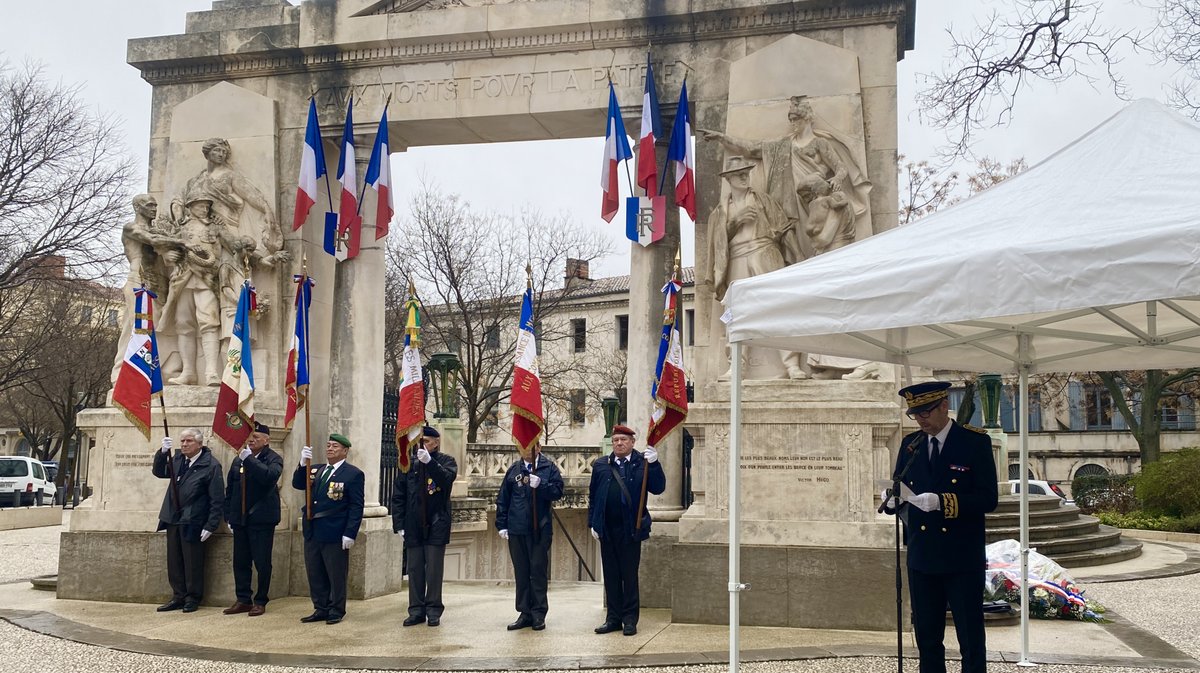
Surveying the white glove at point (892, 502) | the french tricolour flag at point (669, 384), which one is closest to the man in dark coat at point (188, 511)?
the french tricolour flag at point (669, 384)

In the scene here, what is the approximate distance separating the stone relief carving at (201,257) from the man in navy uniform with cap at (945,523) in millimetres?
8206

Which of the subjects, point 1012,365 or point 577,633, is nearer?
point 1012,365

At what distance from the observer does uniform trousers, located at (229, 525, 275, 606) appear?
1075 centimetres

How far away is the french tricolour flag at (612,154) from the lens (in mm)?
11133

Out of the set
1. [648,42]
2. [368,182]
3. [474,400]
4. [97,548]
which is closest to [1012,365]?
[648,42]

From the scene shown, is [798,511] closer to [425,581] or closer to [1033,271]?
[425,581]

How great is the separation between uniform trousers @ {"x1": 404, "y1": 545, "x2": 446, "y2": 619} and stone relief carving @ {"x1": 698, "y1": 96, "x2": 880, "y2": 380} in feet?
12.2

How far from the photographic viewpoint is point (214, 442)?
446 inches

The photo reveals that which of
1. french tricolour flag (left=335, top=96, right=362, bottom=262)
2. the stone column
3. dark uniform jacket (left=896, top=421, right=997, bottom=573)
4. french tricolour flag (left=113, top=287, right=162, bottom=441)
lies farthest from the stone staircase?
french tricolour flag (left=113, top=287, right=162, bottom=441)

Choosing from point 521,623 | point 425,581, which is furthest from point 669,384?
point 425,581

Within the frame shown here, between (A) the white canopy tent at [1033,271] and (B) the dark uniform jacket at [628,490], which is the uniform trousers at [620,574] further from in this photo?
(A) the white canopy tent at [1033,271]

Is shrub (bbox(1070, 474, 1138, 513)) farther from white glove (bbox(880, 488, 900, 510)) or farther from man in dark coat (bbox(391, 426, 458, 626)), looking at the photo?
white glove (bbox(880, 488, 900, 510))

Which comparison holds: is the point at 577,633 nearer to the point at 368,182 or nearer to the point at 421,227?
the point at 368,182

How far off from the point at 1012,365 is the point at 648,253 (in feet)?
13.9
